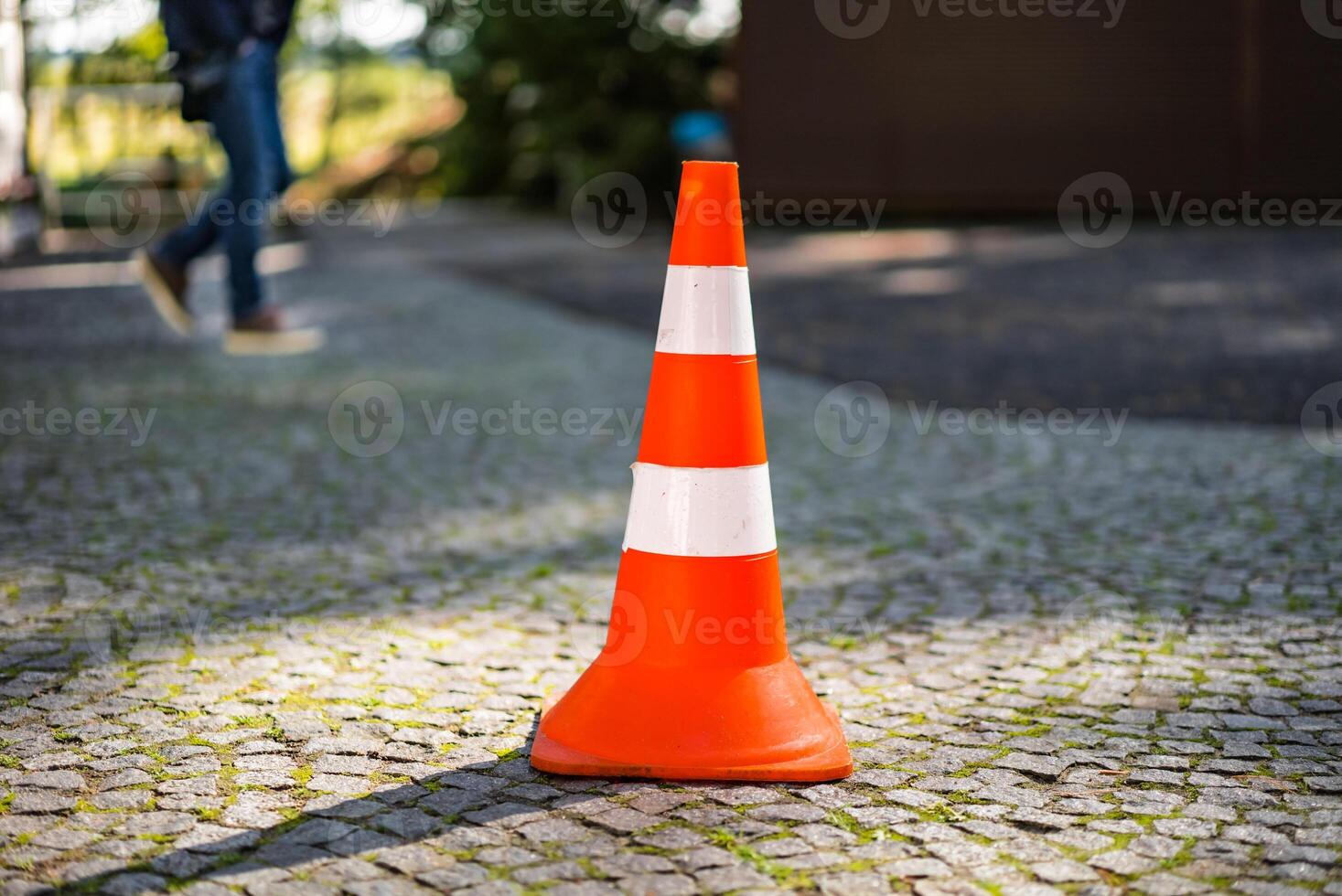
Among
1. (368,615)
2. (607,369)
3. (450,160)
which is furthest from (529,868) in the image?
(450,160)

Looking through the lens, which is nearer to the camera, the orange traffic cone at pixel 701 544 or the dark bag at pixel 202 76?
the orange traffic cone at pixel 701 544

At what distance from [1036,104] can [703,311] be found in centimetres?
1475

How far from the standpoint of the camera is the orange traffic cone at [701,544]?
2684mm

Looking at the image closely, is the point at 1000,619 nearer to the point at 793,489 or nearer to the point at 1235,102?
the point at 793,489

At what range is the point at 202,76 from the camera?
281 inches
